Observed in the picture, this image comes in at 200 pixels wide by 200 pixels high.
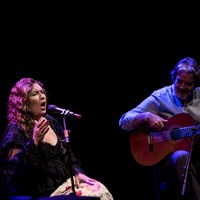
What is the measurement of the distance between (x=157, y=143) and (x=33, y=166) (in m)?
1.72

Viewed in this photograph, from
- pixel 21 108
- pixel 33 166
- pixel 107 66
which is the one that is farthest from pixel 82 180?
pixel 107 66

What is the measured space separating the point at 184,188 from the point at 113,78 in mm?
2283

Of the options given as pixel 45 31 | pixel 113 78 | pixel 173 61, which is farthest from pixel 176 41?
pixel 45 31

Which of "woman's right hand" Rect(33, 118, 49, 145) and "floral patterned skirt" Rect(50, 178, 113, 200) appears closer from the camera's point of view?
"woman's right hand" Rect(33, 118, 49, 145)

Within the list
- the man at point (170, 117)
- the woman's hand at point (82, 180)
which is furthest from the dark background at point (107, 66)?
the woman's hand at point (82, 180)

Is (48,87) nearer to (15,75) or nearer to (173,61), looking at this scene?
(15,75)

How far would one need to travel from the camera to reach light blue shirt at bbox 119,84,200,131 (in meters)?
4.75

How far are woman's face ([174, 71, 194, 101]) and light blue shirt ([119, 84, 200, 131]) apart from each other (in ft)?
0.27

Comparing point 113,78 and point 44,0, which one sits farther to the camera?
point 113,78

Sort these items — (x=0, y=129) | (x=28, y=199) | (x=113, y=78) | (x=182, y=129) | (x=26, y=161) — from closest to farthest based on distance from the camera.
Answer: (x=28, y=199) < (x=26, y=161) < (x=182, y=129) < (x=0, y=129) < (x=113, y=78)

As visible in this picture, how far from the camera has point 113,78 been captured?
5.71m

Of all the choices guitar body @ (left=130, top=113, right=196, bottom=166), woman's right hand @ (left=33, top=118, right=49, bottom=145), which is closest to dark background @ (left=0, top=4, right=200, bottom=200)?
guitar body @ (left=130, top=113, right=196, bottom=166)

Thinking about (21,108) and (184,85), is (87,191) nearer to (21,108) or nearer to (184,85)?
(21,108)

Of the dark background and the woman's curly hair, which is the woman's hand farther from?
the dark background
